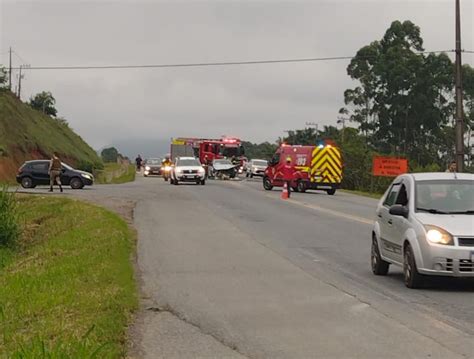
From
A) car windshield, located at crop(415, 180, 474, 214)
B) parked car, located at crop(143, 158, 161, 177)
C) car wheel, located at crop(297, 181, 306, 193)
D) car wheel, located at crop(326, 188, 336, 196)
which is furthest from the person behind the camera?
parked car, located at crop(143, 158, 161, 177)

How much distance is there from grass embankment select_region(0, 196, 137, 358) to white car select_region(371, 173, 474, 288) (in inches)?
150

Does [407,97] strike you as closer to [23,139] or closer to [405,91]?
[405,91]

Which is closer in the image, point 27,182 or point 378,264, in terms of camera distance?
point 378,264

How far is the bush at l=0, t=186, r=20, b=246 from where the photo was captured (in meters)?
21.4

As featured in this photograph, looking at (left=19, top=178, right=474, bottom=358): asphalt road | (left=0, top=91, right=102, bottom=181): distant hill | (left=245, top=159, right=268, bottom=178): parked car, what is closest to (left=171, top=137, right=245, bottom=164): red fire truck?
(left=245, top=159, right=268, bottom=178): parked car

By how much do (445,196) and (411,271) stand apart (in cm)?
132

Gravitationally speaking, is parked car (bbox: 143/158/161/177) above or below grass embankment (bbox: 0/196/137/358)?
above

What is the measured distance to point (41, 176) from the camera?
37.9 metres

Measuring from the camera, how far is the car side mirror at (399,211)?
10.9 metres

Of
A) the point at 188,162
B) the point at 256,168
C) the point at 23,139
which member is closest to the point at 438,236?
the point at 188,162

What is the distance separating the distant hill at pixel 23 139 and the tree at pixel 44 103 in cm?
1731

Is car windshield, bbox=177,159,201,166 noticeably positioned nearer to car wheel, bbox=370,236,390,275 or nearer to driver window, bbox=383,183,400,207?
driver window, bbox=383,183,400,207

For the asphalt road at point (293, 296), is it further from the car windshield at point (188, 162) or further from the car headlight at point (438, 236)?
the car windshield at point (188, 162)

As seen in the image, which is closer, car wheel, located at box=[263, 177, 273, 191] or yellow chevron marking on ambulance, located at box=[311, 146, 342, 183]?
yellow chevron marking on ambulance, located at box=[311, 146, 342, 183]
